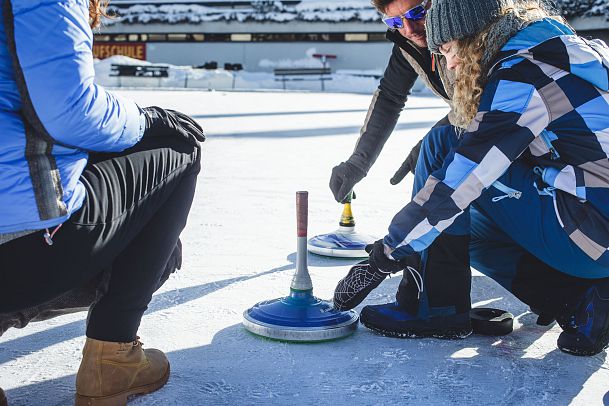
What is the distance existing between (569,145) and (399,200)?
9.03 ft

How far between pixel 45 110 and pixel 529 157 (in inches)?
48.5

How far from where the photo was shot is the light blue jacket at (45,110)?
1.27m

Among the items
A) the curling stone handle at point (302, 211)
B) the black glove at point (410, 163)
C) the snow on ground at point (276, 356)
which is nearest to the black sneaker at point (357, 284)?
the snow on ground at point (276, 356)

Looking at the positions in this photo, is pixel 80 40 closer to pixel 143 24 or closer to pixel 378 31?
pixel 378 31

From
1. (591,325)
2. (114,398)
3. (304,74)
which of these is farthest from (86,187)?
(304,74)

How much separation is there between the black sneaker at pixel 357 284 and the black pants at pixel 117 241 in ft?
1.80

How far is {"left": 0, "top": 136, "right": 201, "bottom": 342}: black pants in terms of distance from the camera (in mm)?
1440

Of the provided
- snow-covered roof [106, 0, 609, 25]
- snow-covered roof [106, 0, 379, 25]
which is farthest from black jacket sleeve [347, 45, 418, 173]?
snow-covered roof [106, 0, 379, 25]

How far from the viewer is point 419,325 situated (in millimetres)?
2215

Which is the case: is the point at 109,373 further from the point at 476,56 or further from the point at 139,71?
the point at 139,71

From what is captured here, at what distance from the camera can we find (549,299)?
221cm

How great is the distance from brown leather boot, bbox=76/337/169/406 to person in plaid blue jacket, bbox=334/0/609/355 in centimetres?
68

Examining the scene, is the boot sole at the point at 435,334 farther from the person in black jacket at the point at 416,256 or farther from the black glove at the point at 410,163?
the black glove at the point at 410,163

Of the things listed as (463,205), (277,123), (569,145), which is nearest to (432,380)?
(463,205)
